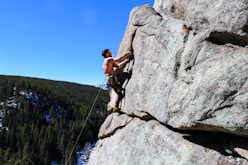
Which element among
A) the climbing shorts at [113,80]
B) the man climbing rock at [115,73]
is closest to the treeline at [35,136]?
the man climbing rock at [115,73]

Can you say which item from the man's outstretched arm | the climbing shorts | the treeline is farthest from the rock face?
the treeline

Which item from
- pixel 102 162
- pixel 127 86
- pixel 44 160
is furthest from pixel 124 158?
pixel 44 160

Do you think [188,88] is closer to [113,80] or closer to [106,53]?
[113,80]

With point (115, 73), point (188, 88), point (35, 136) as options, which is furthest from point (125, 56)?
point (35, 136)

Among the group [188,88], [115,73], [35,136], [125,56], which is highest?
[125,56]

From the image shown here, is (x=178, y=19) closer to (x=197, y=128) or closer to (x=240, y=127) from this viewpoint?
(x=197, y=128)

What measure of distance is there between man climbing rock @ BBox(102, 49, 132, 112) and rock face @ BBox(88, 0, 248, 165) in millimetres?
642

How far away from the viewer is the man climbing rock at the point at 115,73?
14.1m

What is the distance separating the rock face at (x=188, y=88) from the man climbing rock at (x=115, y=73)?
642 millimetres

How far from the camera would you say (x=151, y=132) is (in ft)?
37.8

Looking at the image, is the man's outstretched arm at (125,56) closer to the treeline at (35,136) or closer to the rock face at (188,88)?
the rock face at (188,88)

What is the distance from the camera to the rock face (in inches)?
339

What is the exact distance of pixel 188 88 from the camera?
966cm

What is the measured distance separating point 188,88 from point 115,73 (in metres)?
5.73
